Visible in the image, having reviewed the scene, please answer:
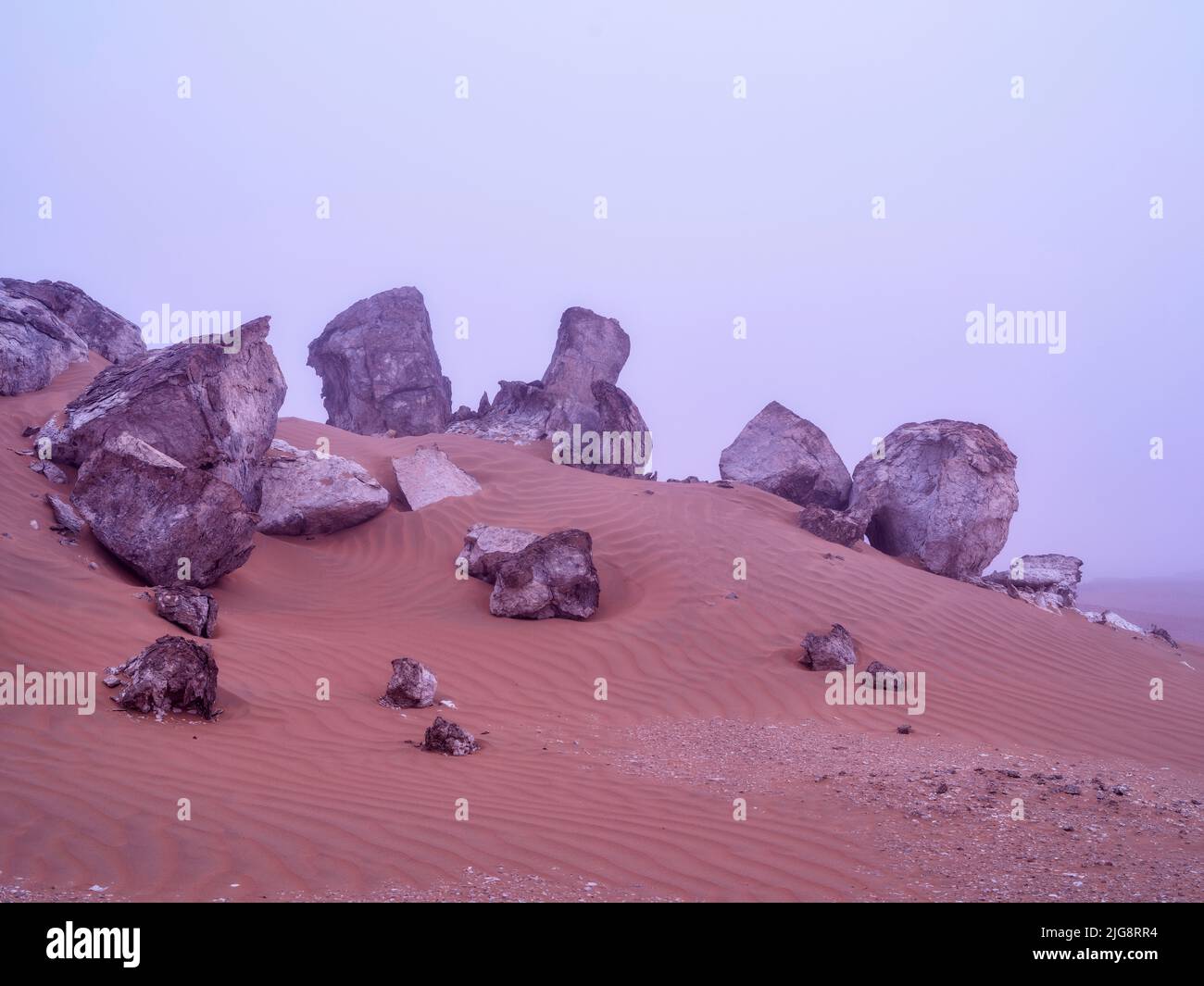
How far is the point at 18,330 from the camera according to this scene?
12.2 metres

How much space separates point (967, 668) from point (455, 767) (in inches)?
226

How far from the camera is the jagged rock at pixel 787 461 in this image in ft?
47.6

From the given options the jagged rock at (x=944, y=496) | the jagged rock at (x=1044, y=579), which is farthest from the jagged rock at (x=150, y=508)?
the jagged rock at (x=1044, y=579)

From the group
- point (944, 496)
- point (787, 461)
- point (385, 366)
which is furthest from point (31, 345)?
point (944, 496)

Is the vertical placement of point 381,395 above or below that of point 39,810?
above

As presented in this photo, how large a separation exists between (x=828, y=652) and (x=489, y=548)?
13.3ft

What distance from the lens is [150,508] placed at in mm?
8406

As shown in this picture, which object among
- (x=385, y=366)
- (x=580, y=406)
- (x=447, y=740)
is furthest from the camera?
(x=385, y=366)

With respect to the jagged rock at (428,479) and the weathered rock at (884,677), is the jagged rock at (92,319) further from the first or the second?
the weathered rock at (884,677)

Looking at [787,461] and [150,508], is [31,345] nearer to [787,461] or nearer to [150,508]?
[150,508]

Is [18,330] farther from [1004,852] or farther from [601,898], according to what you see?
[1004,852]

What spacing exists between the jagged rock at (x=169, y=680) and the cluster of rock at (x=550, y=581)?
156 inches

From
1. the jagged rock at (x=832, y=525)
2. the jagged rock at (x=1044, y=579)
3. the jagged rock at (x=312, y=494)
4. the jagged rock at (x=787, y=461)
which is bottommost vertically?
the jagged rock at (x=1044, y=579)
